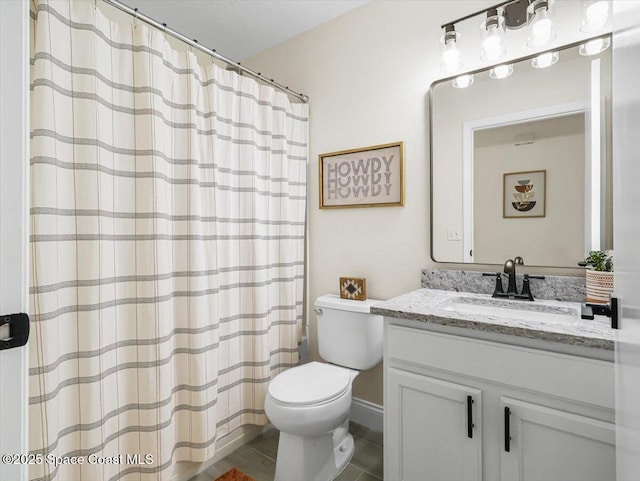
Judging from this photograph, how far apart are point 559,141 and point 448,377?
1.13 metres

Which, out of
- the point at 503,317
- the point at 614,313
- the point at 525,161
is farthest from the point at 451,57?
the point at 614,313

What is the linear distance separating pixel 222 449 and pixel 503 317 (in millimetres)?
1561

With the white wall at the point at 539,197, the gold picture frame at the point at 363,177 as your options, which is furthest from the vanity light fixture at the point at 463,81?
the gold picture frame at the point at 363,177

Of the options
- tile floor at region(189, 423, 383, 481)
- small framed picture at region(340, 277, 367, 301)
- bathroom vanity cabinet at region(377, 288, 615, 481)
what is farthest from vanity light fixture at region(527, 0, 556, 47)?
tile floor at region(189, 423, 383, 481)

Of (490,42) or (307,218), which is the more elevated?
(490,42)

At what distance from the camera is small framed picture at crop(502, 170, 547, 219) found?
1517 mm

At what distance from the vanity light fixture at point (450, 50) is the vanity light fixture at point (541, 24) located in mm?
307

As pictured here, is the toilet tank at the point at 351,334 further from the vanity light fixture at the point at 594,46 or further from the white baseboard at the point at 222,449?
the vanity light fixture at the point at 594,46

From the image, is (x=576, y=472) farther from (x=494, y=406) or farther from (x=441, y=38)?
(x=441, y=38)

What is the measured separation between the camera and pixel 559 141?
147 centimetres

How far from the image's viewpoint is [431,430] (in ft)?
4.17

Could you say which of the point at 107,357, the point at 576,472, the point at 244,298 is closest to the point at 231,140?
the point at 244,298

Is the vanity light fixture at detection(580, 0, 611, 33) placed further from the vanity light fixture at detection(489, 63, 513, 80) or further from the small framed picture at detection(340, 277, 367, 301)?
the small framed picture at detection(340, 277, 367, 301)

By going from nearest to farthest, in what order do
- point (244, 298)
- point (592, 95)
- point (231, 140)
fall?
1. point (592, 95)
2. point (231, 140)
3. point (244, 298)
